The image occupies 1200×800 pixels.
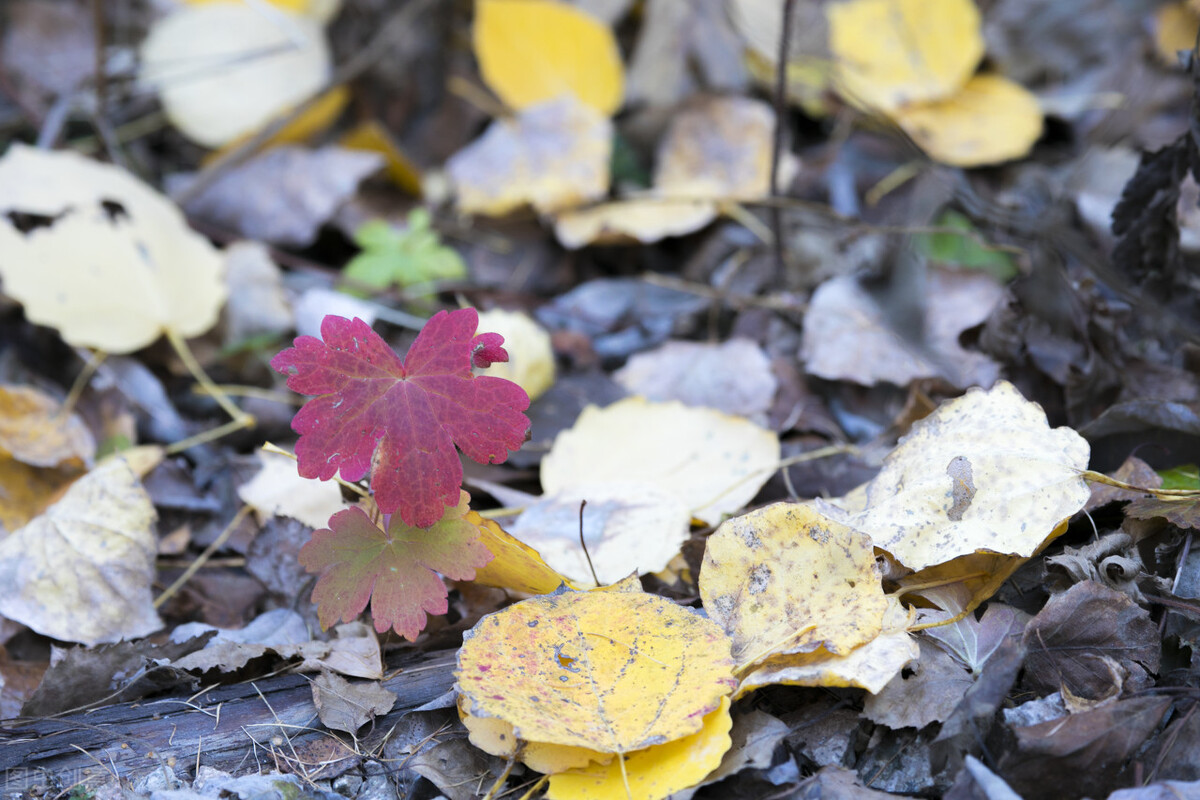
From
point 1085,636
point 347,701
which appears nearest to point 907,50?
point 1085,636

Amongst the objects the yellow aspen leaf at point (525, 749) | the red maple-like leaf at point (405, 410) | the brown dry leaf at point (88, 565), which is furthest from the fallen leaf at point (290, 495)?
the yellow aspen leaf at point (525, 749)

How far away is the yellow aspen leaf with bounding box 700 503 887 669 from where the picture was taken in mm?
1021

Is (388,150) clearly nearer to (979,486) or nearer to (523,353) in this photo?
(523,353)

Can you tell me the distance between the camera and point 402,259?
2176mm

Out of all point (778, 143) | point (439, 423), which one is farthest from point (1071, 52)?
point (439, 423)

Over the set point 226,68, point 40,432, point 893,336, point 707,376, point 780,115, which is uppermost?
point 780,115

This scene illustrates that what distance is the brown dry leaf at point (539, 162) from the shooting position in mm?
2258

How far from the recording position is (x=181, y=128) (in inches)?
94.2

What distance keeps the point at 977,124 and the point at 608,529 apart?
1674 millimetres

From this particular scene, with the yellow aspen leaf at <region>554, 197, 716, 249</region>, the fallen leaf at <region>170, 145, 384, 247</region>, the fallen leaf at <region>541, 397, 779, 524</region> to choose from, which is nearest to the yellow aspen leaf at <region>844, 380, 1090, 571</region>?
the fallen leaf at <region>541, 397, 779, 524</region>

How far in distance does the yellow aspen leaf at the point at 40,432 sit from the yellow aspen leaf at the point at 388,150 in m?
1.10

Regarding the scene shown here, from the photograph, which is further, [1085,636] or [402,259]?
[402,259]

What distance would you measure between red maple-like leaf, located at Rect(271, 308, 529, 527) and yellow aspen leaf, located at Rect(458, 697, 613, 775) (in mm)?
246

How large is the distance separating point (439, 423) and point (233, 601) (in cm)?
68
